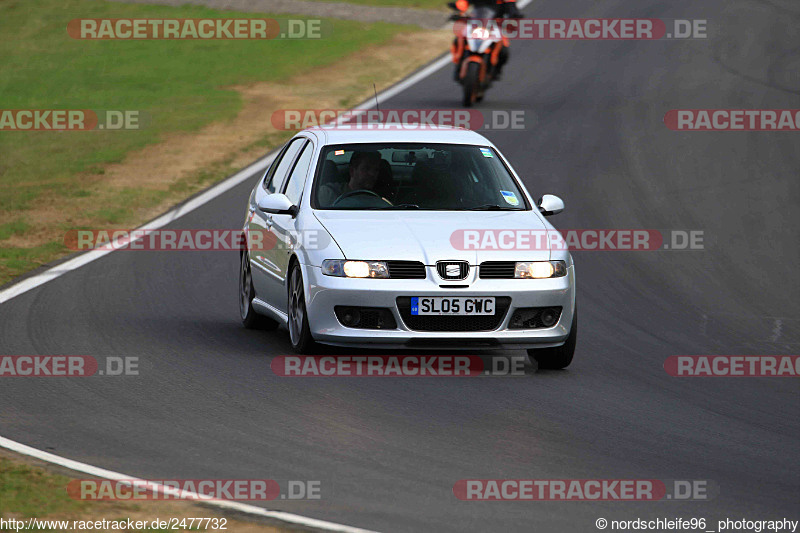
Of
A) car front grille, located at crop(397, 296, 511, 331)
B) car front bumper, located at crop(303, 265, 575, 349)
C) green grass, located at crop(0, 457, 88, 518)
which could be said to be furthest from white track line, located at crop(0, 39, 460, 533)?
car front grille, located at crop(397, 296, 511, 331)

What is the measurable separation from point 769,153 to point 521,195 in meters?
10.1

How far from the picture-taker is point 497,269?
9.47 m

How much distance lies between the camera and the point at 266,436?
304 inches

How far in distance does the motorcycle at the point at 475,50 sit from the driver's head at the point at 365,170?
11.7 m

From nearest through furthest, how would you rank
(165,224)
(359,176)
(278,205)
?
1. (278,205)
2. (359,176)
3. (165,224)

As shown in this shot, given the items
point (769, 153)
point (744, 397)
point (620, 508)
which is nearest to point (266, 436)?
point (620, 508)
